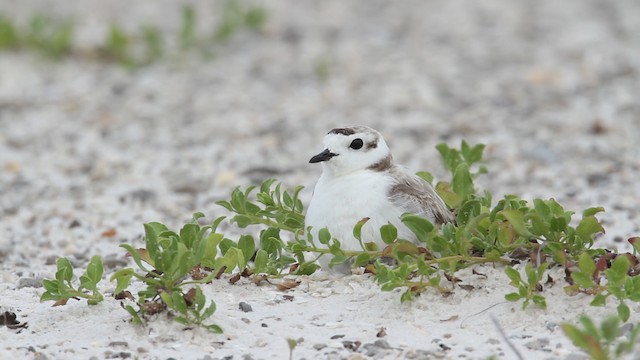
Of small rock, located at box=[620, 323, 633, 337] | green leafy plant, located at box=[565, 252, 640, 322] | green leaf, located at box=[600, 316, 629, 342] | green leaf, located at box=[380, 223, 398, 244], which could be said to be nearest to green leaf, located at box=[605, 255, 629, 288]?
green leafy plant, located at box=[565, 252, 640, 322]

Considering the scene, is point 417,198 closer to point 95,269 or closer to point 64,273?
point 95,269

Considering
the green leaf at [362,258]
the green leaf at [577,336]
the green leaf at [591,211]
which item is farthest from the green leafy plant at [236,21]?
the green leaf at [577,336]

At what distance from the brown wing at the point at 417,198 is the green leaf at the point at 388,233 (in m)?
0.29

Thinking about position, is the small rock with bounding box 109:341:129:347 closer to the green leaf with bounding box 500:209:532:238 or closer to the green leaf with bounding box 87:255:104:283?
the green leaf with bounding box 87:255:104:283

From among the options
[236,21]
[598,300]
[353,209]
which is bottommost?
[598,300]

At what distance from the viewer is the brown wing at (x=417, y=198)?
492 centimetres

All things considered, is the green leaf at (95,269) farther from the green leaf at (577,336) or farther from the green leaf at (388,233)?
the green leaf at (577,336)

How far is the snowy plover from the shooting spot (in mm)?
4887

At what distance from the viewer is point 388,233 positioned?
Result: 4625 millimetres

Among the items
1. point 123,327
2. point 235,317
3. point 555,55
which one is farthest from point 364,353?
point 555,55

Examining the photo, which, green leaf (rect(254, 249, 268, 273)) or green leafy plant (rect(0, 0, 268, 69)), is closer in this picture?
green leaf (rect(254, 249, 268, 273))

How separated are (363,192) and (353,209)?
12 cm

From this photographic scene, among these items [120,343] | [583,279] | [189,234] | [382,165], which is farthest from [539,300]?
[120,343]

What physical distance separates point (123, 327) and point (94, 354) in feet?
0.75
